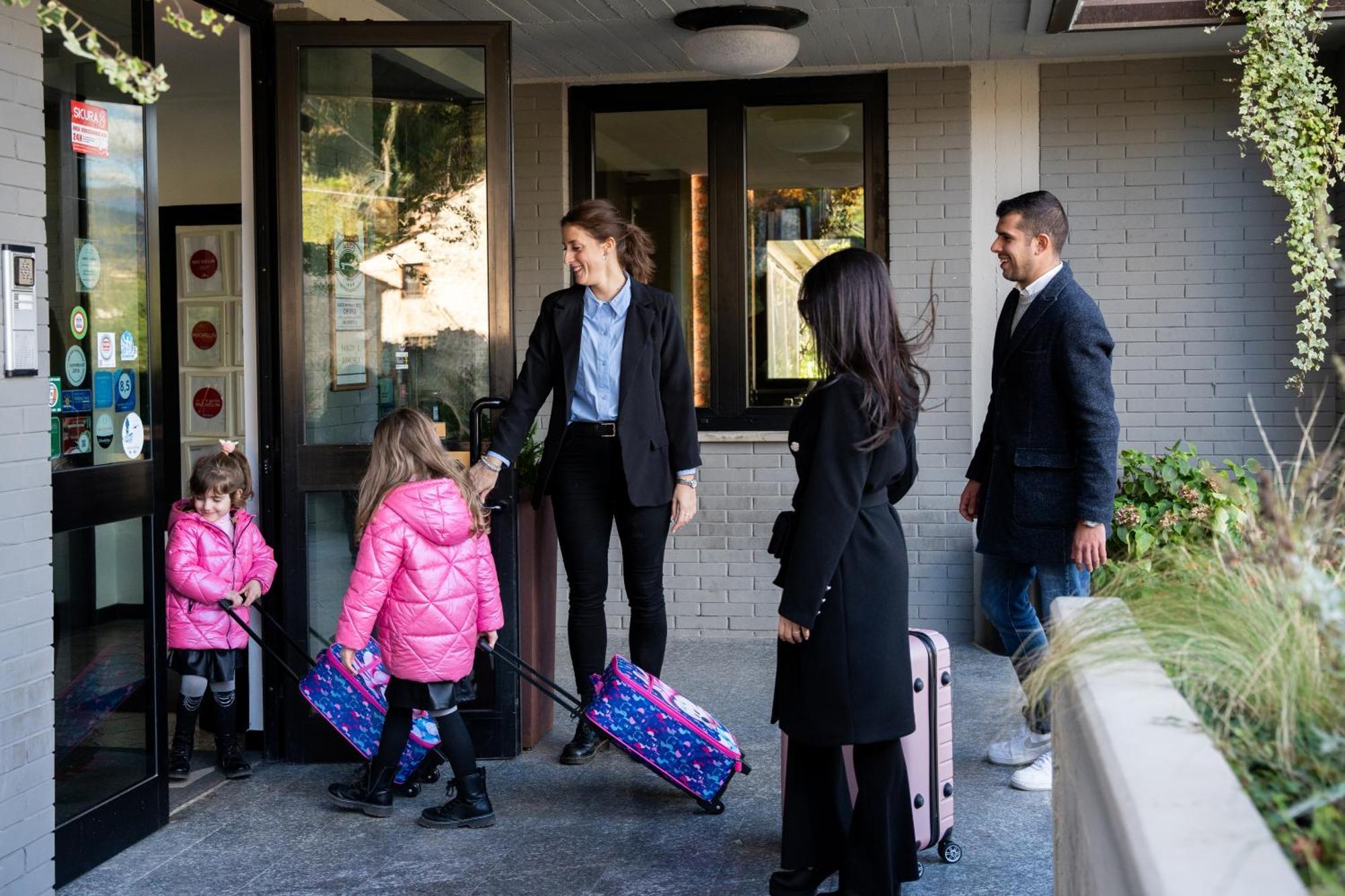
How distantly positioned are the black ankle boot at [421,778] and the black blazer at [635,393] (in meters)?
0.94

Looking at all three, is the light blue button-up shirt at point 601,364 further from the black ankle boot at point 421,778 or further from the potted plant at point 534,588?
the black ankle boot at point 421,778

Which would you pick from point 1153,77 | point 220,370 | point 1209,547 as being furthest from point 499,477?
point 1153,77

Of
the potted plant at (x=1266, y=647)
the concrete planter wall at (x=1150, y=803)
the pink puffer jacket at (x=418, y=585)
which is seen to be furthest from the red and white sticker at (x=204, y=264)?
the concrete planter wall at (x=1150, y=803)

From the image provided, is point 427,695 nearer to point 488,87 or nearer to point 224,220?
point 488,87

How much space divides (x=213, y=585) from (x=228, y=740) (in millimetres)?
607

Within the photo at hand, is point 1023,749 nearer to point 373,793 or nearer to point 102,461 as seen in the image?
point 373,793

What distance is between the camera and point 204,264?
24.9ft

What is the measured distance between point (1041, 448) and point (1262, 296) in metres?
2.99

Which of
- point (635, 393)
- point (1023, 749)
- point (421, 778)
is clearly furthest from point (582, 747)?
point (1023, 749)

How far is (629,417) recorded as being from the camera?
4777 millimetres

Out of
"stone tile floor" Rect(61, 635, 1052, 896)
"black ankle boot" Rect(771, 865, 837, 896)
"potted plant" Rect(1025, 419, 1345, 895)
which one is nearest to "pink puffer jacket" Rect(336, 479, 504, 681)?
"stone tile floor" Rect(61, 635, 1052, 896)

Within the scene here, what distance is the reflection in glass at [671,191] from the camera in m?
7.21

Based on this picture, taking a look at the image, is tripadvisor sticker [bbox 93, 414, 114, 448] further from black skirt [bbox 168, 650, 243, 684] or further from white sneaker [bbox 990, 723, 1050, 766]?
white sneaker [bbox 990, 723, 1050, 766]

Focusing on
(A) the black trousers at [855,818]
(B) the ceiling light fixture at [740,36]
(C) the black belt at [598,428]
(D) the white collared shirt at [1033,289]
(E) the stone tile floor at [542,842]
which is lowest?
(E) the stone tile floor at [542,842]
